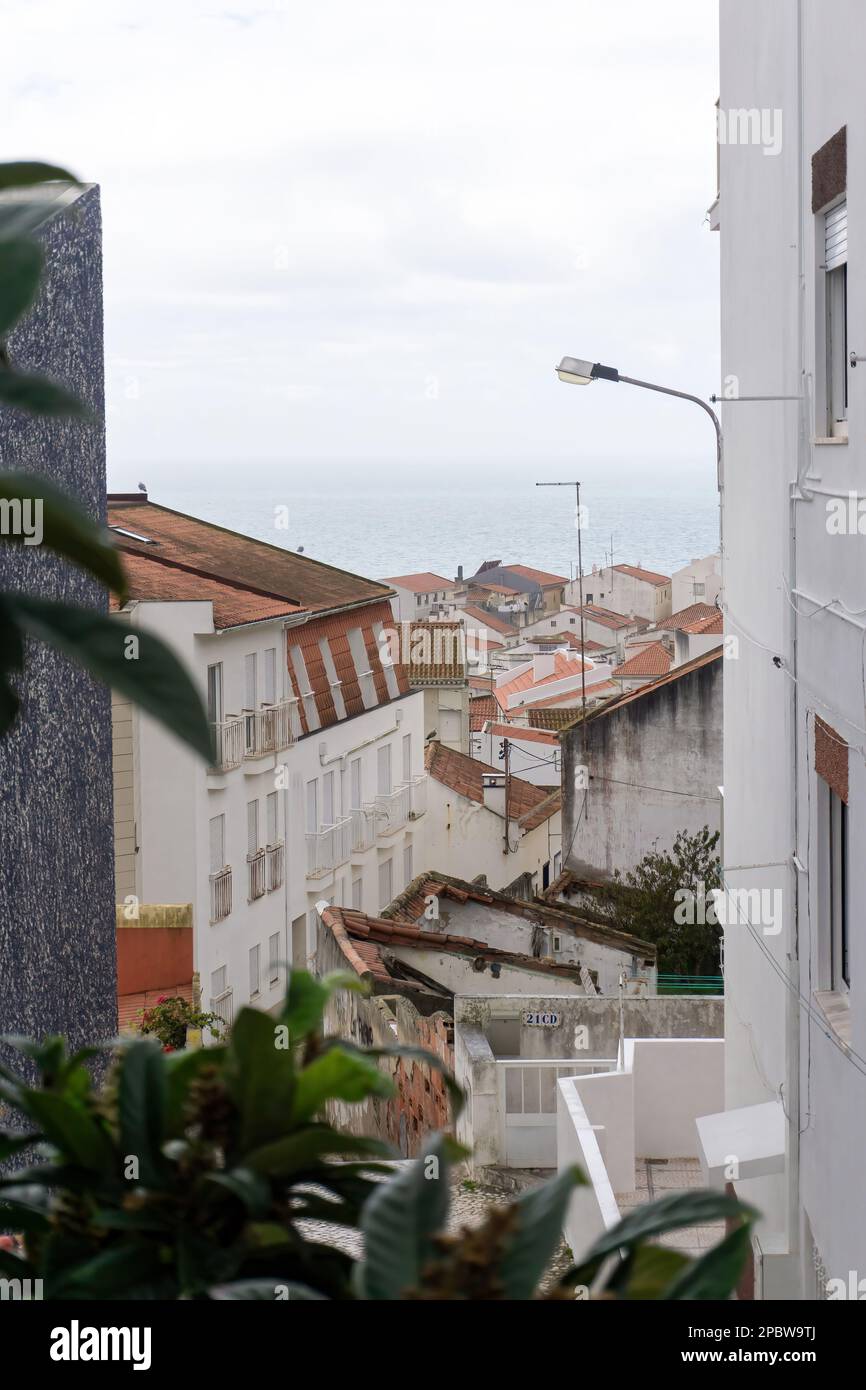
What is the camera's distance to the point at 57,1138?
5.29ft

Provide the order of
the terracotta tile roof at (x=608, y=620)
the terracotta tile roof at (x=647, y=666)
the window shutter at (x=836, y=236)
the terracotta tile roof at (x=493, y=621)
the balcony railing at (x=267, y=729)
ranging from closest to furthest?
1. the window shutter at (x=836, y=236)
2. the balcony railing at (x=267, y=729)
3. the terracotta tile roof at (x=647, y=666)
4. the terracotta tile roof at (x=608, y=620)
5. the terracotta tile roof at (x=493, y=621)

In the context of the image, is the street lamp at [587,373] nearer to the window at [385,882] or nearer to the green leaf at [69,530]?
the green leaf at [69,530]

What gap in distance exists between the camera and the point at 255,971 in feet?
90.2

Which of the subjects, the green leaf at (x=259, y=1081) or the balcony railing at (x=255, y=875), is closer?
the green leaf at (x=259, y=1081)

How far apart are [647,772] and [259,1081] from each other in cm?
2498

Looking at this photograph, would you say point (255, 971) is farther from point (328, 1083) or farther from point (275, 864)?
point (328, 1083)

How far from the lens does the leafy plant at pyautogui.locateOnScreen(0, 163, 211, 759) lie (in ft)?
3.82

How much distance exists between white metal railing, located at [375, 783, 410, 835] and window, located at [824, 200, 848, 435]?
28.6 meters

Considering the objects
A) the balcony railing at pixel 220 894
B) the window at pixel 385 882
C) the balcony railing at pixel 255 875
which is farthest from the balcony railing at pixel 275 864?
the window at pixel 385 882

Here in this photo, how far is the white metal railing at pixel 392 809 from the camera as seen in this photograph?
36.1 meters

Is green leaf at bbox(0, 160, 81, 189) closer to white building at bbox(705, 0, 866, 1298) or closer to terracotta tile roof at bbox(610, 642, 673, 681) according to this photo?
white building at bbox(705, 0, 866, 1298)

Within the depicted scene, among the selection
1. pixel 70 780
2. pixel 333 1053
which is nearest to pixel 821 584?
pixel 70 780

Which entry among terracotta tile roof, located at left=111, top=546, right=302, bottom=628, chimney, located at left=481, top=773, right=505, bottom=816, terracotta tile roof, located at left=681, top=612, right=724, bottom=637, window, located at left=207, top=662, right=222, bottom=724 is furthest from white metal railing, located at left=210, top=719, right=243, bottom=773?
terracotta tile roof, located at left=681, top=612, right=724, bottom=637

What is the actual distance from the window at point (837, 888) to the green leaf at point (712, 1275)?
6.35 metres
